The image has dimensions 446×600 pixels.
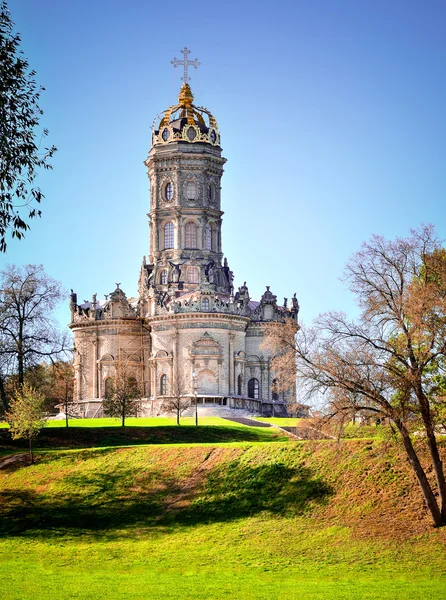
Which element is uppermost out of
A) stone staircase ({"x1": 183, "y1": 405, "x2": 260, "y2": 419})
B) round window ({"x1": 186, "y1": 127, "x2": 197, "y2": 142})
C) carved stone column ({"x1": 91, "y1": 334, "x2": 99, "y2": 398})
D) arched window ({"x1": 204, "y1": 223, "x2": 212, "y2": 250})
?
round window ({"x1": 186, "y1": 127, "x2": 197, "y2": 142})

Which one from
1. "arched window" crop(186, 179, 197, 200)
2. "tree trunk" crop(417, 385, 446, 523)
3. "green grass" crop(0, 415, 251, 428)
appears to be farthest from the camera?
"arched window" crop(186, 179, 197, 200)

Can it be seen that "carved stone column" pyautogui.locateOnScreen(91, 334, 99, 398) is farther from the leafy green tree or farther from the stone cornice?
the leafy green tree

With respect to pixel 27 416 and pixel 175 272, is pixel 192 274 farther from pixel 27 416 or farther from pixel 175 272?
pixel 27 416

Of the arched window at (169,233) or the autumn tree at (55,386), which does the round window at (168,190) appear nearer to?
the arched window at (169,233)

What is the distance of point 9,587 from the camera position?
32.2 m

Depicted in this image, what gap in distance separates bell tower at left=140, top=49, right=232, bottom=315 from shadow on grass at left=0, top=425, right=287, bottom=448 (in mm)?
28059

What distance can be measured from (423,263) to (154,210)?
5661cm

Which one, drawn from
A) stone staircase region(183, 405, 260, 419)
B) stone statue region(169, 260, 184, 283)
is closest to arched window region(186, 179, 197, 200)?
stone statue region(169, 260, 184, 283)

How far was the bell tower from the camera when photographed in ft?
296

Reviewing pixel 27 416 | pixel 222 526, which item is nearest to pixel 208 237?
pixel 27 416

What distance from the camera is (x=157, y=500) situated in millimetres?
43406

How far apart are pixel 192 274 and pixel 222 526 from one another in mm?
51427

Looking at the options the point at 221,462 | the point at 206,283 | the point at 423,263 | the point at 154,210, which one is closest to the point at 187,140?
the point at 154,210

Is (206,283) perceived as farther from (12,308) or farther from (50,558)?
(50,558)
